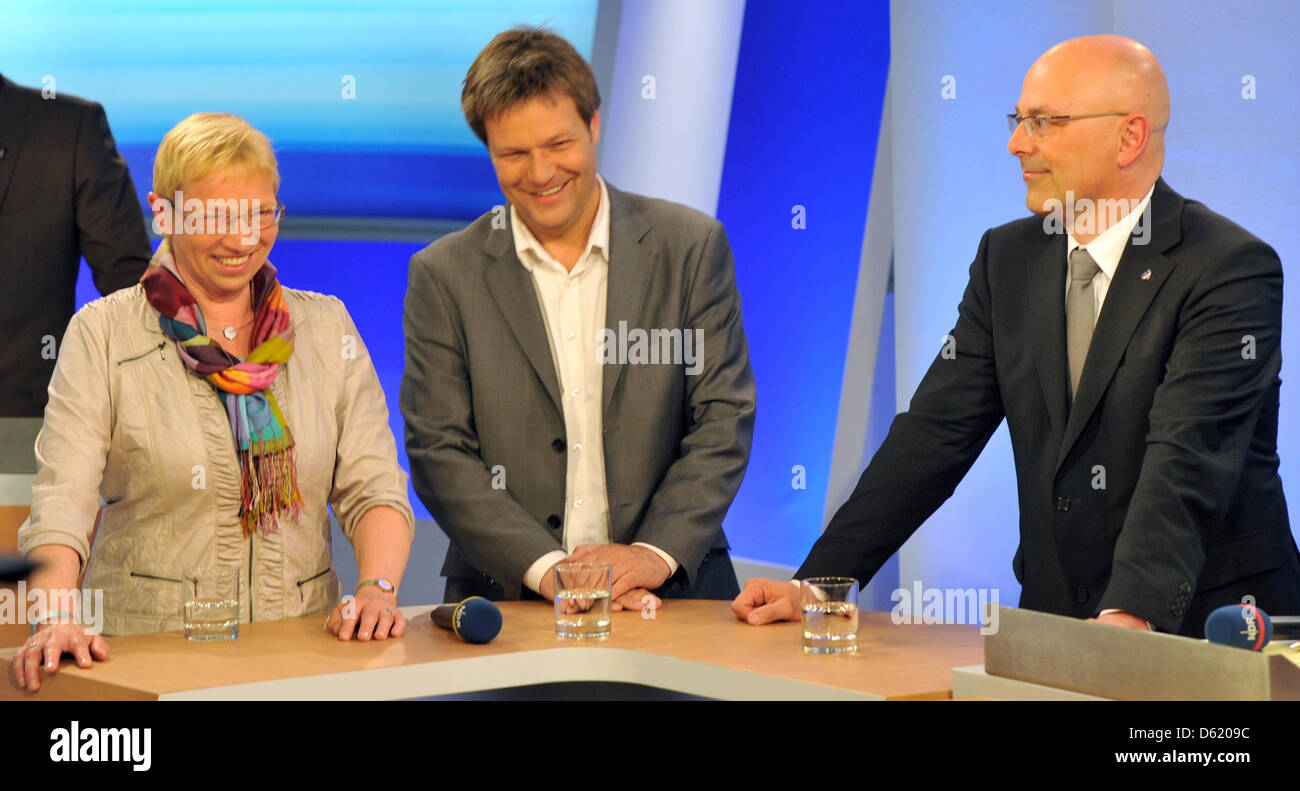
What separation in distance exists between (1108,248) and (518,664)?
4.44ft

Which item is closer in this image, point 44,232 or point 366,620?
point 366,620

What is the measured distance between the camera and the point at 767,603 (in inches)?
115

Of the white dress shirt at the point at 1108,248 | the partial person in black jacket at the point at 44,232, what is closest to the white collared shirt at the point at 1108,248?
the white dress shirt at the point at 1108,248

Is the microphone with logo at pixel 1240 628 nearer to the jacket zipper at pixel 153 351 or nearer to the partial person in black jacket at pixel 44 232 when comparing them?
the jacket zipper at pixel 153 351

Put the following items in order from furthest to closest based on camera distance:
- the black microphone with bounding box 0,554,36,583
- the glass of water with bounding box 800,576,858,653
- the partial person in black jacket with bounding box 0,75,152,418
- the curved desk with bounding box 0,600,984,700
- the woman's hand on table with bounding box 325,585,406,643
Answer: the partial person in black jacket with bounding box 0,75,152,418 < the woman's hand on table with bounding box 325,585,406,643 < the glass of water with bounding box 800,576,858,653 < the curved desk with bounding box 0,600,984,700 < the black microphone with bounding box 0,554,36,583

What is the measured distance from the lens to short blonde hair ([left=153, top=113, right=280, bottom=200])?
2.72m

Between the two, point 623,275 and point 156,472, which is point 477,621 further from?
point 623,275

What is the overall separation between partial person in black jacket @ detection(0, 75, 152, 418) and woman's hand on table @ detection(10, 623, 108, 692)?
4.99ft

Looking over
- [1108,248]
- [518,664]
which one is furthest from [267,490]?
Answer: [1108,248]

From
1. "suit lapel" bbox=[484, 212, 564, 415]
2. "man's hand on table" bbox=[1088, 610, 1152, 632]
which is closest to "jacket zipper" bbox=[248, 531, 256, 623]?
"suit lapel" bbox=[484, 212, 564, 415]

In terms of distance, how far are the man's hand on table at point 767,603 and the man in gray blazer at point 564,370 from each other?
24 cm

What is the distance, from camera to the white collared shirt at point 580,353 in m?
3.24

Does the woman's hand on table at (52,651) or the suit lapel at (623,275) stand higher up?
the suit lapel at (623,275)

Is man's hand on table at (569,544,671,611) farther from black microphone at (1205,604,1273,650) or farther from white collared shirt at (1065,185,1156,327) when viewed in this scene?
black microphone at (1205,604,1273,650)
